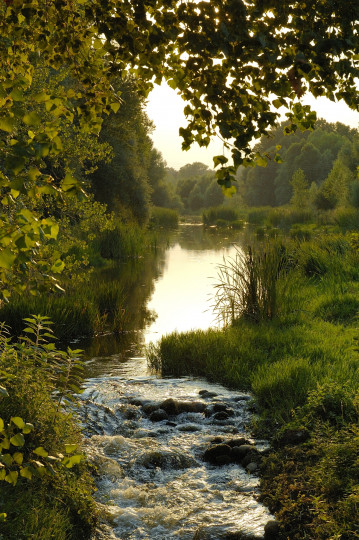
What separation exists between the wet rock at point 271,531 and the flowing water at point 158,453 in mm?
92

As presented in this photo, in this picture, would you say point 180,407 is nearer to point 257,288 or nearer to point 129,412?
point 129,412

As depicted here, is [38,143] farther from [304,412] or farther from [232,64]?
[304,412]

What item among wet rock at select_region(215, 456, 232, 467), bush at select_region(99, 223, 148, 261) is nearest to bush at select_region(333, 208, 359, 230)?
bush at select_region(99, 223, 148, 261)

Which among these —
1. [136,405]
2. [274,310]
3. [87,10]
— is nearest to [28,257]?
[87,10]

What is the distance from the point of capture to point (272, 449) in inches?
238

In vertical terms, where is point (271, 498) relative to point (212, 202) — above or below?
below

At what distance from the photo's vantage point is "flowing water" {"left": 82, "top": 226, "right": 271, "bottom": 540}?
4926 mm

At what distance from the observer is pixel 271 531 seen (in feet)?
15.0

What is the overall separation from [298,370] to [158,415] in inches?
77.1

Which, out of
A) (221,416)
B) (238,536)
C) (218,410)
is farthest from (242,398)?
(238,536)

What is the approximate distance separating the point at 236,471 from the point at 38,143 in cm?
464

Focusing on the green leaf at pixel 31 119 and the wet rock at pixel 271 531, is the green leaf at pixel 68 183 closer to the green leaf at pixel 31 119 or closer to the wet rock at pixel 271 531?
the green leaf at pixel 31 119

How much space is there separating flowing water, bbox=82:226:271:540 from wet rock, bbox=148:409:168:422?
18 millimetres

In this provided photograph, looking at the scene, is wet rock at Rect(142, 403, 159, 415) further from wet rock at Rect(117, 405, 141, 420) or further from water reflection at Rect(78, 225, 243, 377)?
water reflection at Rect(78, 225, 243, 377)
